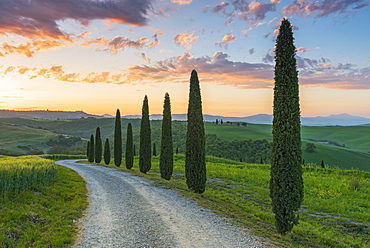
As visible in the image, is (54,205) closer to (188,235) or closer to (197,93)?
(188,235)

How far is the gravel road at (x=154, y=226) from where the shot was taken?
313 inches

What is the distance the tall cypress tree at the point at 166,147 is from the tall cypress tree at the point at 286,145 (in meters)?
15.4

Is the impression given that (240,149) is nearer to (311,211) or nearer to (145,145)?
(145,145)

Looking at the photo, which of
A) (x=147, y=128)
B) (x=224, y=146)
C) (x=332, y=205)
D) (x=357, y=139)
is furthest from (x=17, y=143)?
(x=357, y=139)

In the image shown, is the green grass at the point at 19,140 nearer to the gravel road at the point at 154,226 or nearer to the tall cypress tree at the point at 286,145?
the gravel road at the point at 154,226

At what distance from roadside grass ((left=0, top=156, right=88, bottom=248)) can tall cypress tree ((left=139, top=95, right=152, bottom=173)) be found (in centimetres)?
1447

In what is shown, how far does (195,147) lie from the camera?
59.9 feet

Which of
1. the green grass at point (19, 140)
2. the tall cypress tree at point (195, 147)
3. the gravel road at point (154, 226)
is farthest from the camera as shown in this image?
the green grass at point (19, 140)

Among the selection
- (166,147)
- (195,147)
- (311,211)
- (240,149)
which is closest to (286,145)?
(311,211)

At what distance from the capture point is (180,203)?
1366 centimetres

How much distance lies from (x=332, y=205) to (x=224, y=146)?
71.3 m

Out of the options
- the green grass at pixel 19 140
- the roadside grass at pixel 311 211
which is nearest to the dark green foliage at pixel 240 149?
the roadside grass at pixel 311 211

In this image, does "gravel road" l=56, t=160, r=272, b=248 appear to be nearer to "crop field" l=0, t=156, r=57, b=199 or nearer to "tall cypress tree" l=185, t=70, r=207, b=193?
"tall cypress tree" l=185, t=70, r=207, b=193

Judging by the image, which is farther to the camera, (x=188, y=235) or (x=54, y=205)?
(x=54, y=205)
